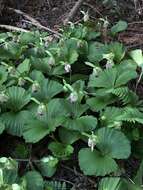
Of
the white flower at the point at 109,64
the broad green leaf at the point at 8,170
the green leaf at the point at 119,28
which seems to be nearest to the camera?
the broad green leaf at the point at 8,170

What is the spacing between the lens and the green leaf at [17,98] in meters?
2.96

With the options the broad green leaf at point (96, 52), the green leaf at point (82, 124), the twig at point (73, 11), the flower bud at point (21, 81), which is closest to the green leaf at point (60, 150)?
the green leaf at point (82, 124)

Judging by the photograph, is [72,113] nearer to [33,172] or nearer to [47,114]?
[47,114]

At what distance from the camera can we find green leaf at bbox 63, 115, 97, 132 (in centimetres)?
272

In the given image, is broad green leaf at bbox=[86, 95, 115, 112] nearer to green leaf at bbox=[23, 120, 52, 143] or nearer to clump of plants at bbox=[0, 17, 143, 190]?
clump of plants at bbox=[0, 17, 143, 190]

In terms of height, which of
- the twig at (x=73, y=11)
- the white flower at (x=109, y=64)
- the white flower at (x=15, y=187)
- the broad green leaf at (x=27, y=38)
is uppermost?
the twig at (x=73, y=11)

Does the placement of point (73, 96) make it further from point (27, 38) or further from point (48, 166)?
Result: point (27, 38)

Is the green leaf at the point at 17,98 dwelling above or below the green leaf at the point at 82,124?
above

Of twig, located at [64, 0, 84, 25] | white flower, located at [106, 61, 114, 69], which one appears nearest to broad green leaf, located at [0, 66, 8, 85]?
white flower, located at [106, 61, 114, 69]

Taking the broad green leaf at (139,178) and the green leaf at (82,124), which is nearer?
the broad green leaf at (139,178)

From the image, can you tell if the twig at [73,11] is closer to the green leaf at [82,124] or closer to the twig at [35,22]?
the twig at [35,22]

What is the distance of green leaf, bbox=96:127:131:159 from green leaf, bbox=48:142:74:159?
0.19 metres

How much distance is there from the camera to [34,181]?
Result: 8.23 ft

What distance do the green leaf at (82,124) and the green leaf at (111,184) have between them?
372mm
